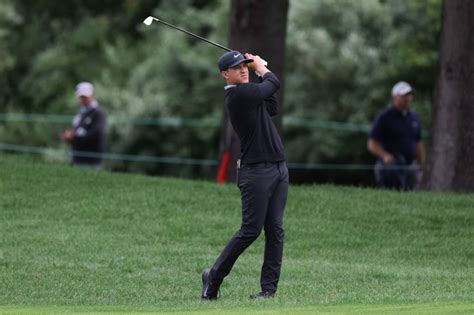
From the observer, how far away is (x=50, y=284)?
42.7 ft

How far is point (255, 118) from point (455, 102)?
26.3 ft

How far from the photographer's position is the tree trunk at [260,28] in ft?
63.7

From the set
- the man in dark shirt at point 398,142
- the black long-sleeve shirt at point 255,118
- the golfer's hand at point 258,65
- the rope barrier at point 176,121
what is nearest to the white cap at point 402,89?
the man in dark shirt at point 398,142

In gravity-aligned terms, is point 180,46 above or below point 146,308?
above

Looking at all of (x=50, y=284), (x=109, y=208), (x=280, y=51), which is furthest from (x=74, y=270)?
(x=280, y=51)

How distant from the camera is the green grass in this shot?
1155cm

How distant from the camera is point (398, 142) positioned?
818 inches

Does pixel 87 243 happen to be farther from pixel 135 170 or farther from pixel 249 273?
pixel 135 170

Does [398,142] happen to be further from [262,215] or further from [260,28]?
[262,215]

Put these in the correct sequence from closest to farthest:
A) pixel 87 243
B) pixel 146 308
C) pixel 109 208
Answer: pixel 146 308, pixel 87 243, pixel 109 208

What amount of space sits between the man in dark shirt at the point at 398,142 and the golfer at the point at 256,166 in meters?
8.70

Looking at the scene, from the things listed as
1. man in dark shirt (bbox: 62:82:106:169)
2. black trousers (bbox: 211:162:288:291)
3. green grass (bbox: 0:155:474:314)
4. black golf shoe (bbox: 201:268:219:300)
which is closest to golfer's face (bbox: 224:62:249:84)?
black trousers (bbox: 211:162:288:291)

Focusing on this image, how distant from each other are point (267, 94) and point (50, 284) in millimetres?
3130

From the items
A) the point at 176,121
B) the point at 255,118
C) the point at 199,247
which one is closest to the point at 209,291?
the point at 255,118
